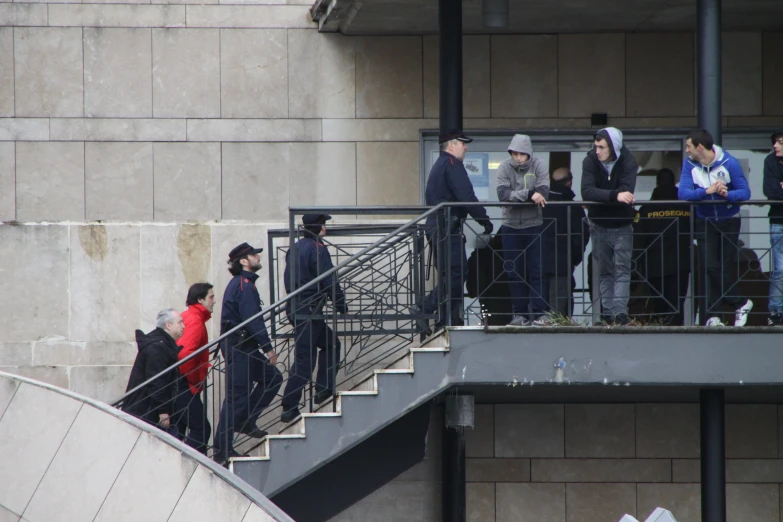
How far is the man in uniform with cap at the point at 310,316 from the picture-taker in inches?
371

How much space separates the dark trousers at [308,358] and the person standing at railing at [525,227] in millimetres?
1607

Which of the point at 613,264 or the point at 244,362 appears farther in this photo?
the point at 244,362

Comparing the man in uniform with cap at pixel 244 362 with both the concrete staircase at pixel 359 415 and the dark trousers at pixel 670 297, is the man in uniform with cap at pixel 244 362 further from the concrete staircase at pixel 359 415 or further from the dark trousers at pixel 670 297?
the dark trousers at pixel 670 297

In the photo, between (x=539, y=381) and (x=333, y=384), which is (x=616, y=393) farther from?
(x=333, y=384)

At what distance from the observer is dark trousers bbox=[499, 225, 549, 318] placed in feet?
31.1

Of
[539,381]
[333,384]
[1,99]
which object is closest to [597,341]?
[539,381]

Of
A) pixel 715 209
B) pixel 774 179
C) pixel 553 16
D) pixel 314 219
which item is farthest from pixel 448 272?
pixel 553 16

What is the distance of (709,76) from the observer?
969 centimetres

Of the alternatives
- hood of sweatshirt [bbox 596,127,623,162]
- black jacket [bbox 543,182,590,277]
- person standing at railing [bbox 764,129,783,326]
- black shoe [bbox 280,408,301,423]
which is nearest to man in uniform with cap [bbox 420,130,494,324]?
black jacket [bbox 543,182,590,277]

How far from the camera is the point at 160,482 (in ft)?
27.3

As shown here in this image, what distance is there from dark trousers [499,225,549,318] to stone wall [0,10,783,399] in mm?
2728

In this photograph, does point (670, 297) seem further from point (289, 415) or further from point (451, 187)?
point (289, 415)

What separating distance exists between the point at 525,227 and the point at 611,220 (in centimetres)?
74

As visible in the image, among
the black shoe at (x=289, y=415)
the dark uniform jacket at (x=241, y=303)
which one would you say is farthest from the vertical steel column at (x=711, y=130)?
the dark uniform jacket at (x=241, y=303)
